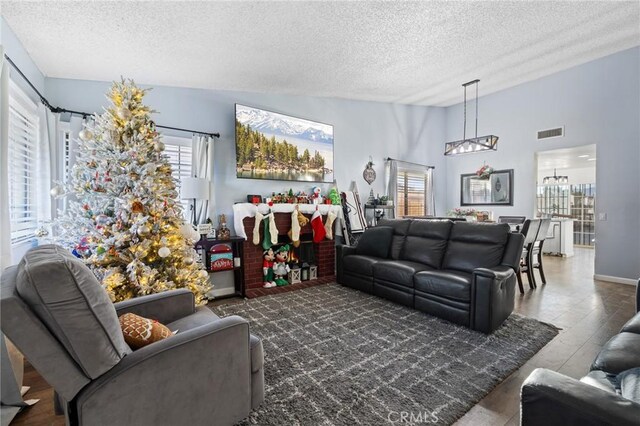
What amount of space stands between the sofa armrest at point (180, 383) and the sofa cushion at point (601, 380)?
159cm

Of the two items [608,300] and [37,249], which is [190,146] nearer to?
[37,249]

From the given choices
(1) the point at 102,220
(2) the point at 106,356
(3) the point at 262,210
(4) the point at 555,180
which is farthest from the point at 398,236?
(4) the point at 555,180

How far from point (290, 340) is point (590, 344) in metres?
2.67

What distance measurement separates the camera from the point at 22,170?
2.55 metres

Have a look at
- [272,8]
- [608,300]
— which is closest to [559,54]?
[608,300]

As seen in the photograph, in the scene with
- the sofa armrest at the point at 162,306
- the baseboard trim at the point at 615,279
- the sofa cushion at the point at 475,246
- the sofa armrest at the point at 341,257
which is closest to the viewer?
the sofa armrest at the point at 162,306

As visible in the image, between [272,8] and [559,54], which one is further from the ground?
[559,54]

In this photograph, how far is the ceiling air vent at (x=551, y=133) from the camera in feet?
18.0

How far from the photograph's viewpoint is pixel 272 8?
245cm

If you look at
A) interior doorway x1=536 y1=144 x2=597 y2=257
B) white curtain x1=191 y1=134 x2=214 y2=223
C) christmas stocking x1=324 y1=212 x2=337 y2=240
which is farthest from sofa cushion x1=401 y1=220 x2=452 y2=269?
interior doorway x1=536 y1=144 x2=597 y2=257

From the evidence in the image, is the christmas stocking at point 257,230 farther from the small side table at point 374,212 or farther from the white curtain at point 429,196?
the white curtain at point 429,196

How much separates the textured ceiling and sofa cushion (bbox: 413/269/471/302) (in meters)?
2.71

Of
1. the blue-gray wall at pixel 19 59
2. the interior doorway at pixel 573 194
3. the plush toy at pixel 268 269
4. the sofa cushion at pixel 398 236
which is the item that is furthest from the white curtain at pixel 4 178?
the interior doorway at pixel 573 194

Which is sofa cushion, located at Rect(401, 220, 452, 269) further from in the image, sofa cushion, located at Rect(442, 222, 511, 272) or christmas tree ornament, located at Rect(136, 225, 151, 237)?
christmas tree ornament, located at Rect(136, 225, 151, 237)
